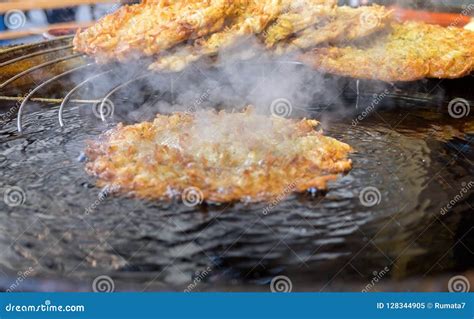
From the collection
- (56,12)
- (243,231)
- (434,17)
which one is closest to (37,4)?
(56,12)

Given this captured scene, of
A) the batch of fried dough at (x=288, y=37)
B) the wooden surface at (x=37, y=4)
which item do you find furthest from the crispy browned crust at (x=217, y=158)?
the wooden surface at (x=37, y=4)

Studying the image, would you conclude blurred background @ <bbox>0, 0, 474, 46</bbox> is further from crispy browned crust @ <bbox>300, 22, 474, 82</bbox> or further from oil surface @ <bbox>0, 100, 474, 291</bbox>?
oil surface @ <bbox>0, 100, 474, 291</bbox>

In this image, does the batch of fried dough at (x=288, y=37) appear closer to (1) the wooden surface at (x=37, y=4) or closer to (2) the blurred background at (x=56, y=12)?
(2) the blurred background at (x=56, y=12)

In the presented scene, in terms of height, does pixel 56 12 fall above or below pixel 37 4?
below

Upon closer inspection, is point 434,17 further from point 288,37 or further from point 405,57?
point 288,37

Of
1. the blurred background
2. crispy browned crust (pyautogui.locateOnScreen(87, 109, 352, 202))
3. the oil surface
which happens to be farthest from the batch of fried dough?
the blurred background

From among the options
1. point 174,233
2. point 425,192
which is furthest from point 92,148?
point 425,192
